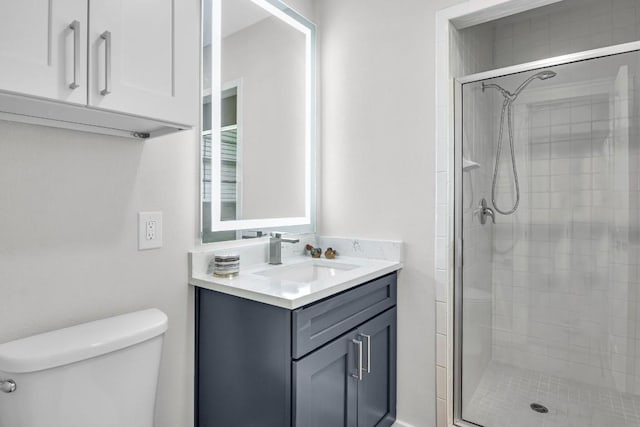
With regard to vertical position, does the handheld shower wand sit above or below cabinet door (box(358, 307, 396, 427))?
above

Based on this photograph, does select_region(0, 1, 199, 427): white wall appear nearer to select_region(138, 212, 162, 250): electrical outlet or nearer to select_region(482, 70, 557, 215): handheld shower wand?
select_region(138, 212, 162, 250): electrical outlet

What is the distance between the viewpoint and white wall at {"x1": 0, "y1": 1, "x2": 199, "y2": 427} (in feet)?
3.31

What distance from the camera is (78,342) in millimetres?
973

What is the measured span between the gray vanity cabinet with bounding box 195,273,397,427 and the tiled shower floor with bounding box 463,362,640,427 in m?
0.52

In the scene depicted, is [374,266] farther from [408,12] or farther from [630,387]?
[408,12]

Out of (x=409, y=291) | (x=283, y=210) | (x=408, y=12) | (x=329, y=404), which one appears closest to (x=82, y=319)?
(x=329, y=404)

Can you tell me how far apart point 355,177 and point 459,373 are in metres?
1.07

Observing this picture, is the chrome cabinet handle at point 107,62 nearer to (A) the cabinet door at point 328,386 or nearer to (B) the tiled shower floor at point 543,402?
(A) the cabinet door at point 328,386

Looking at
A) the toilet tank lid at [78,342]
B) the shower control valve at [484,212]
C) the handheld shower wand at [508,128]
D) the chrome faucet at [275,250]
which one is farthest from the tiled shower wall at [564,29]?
the toilet tank lid at [78,342]

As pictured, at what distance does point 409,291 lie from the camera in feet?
5.82

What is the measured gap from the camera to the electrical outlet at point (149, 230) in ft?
4.19

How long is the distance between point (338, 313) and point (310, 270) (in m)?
0.49

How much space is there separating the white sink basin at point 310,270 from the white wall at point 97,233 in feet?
1.42

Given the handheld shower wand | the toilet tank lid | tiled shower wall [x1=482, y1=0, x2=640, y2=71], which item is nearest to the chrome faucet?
the toilet tank lid
